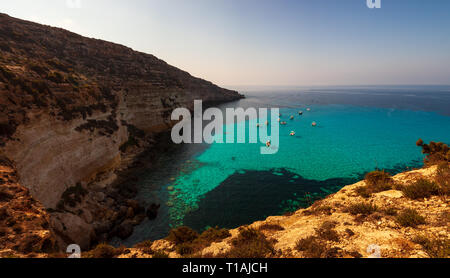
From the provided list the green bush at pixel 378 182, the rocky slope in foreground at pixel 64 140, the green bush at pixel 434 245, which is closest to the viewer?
the green bush at pixel 434 245

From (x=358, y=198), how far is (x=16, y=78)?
94.9 ft

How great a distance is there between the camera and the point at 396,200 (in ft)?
28.5

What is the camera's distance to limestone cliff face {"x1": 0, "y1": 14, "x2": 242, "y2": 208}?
45.0ft

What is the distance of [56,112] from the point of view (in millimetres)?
17547

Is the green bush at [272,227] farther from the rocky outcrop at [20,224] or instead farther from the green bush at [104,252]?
the rocky outcrop at [20,224]

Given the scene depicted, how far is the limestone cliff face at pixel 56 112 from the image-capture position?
13703mm

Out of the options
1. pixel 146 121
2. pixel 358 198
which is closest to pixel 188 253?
pixel 358 198

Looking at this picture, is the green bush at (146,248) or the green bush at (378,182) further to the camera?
the green bush at (378,182)

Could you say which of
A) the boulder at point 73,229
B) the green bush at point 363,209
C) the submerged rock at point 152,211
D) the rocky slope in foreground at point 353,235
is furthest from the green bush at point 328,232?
the boulder at point 73,229

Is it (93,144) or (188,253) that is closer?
(188,253)

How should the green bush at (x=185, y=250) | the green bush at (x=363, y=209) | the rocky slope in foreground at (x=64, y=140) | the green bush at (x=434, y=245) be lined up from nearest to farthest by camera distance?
the green bush at (x=434, y=245), the green bush at (x=185, y=250), the green bush at (x=363, y=209), the rocky slope in foreground at (x=64, y=140)

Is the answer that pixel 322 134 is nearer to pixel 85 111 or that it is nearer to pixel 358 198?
pixel 358 198

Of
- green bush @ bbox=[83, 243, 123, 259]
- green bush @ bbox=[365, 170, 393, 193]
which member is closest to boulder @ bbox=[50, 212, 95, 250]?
green bush @ bbox=[83, 243, 123, 259]
